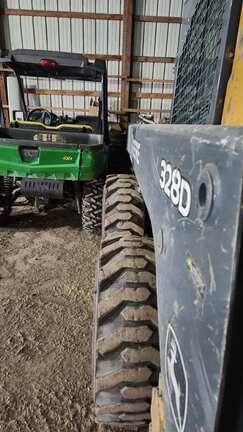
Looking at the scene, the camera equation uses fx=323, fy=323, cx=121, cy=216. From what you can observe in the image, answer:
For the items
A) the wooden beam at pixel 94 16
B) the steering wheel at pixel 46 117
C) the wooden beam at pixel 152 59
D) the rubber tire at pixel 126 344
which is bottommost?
the rubber tire at pixel 126 344

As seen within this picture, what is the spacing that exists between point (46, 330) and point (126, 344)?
1.27 meters

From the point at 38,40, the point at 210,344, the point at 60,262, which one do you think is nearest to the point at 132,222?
the point at 60,262

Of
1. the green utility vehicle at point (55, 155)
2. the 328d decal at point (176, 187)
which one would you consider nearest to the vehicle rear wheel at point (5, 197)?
the green utility vehicle at point (55, 155)

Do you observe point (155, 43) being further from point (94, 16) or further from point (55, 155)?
point (55, 155)

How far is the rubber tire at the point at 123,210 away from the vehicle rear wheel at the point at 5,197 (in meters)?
1.81

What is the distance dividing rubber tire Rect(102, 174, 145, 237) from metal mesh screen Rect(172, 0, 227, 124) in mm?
755

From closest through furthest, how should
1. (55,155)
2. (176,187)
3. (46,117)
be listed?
(176,187) → (55,155) → (46,117)

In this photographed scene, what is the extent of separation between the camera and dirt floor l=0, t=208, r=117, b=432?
176cm

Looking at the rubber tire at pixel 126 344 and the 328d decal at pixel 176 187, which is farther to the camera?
the rubber tire at pixel 126 344

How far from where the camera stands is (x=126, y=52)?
870 cm

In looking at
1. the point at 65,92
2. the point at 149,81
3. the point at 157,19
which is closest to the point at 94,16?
the point at 157,19

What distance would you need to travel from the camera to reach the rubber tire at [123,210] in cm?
213

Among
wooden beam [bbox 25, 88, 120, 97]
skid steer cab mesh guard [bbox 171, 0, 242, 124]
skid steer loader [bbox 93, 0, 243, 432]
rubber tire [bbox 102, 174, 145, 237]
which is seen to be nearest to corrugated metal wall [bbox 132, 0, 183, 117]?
wooden beam [bbox 25, 88, 120, 97]

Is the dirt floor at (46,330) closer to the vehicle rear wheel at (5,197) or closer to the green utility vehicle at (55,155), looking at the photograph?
the vehicle rear wheel at (5,197)
